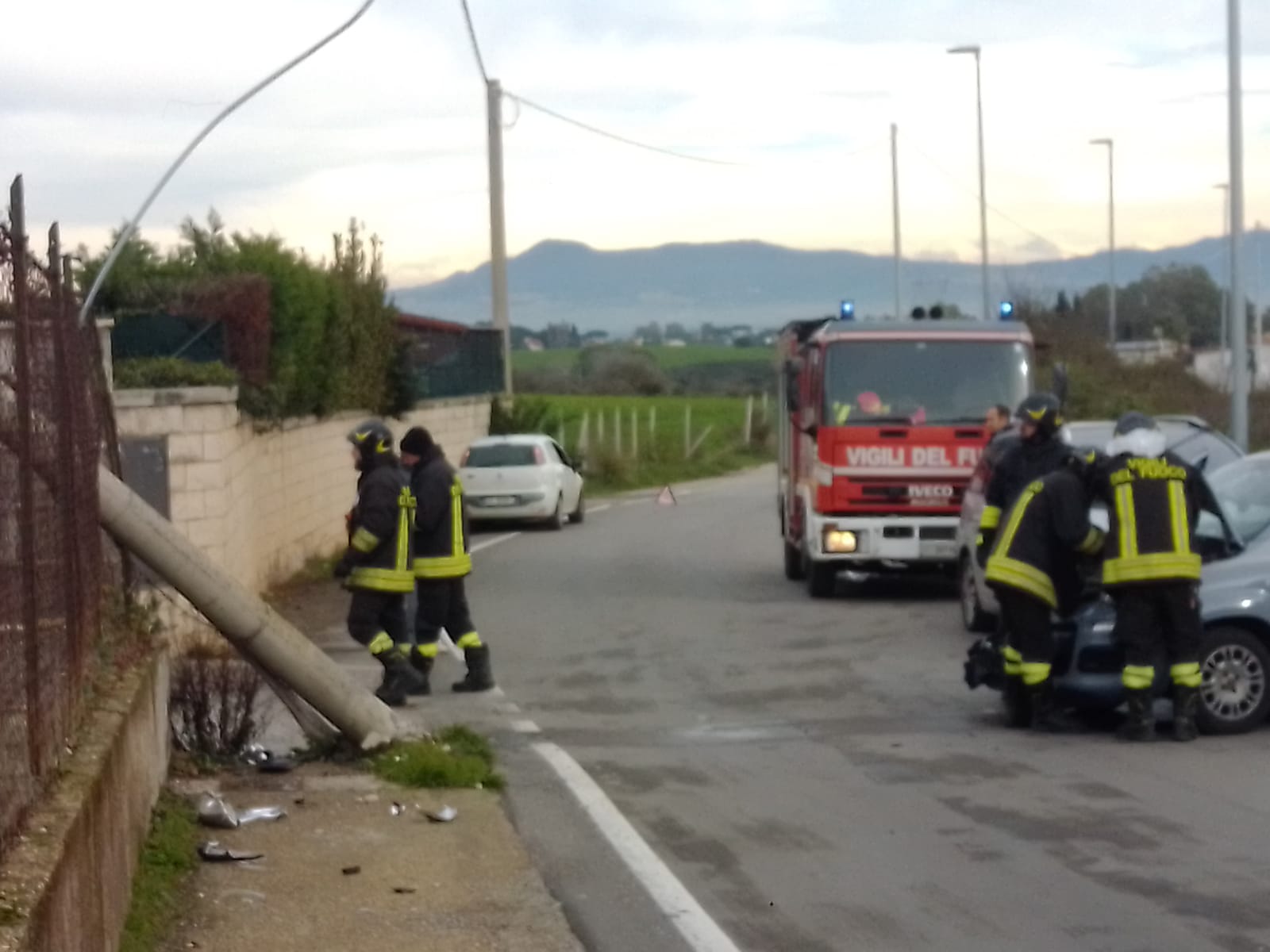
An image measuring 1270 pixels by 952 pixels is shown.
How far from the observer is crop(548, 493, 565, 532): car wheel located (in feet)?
97.5

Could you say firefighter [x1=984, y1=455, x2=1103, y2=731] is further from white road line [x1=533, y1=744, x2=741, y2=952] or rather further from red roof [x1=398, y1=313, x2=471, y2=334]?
red roof [x1=398, y1=313, x2=471, y2=334]

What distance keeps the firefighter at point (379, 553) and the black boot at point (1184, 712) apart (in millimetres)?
4641

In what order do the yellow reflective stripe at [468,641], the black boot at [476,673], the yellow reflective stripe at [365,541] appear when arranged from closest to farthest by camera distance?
the yellow reflective stripe at [365,541] < the yellow reflective stripe at [468,641] < the black boot at [476,673]

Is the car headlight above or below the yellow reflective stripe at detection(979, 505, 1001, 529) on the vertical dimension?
below

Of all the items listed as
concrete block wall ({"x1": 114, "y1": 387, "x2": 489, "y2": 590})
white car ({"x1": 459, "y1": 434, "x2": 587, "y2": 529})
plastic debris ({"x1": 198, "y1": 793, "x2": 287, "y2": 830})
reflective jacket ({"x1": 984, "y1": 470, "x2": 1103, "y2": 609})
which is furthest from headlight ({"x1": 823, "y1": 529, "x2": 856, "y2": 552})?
white car ({"x1": 459, "y1": 434, "x2": 587, "y2": 529})

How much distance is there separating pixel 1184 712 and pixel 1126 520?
1.05 metres

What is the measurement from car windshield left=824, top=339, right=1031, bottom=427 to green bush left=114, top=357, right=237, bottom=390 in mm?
5503

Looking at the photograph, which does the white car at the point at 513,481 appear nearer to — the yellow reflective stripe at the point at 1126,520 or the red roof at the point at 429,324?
the red roof at the point at 429,324

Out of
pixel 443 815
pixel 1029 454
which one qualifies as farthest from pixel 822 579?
pixel 443 815

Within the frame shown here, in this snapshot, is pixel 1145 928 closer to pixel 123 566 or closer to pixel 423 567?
pixel 123 566

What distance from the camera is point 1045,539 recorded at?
34.9 feet

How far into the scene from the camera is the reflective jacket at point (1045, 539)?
34.5ft

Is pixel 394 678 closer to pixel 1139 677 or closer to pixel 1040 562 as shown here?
pixel 1040 562

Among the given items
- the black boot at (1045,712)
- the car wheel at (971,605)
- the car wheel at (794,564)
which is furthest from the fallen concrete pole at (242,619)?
the car wheel at (794,564)
